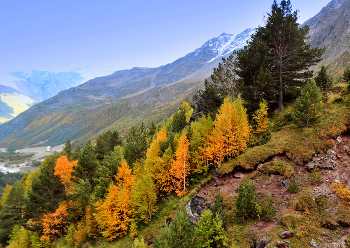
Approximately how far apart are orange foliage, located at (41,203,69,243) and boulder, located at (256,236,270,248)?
36750 millimetres

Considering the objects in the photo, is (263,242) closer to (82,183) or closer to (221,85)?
(82,183)

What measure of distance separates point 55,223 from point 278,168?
41.1 meters

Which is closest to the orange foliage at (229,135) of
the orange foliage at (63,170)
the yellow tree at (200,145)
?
the yellow tree at (200,145)

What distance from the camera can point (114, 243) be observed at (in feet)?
90.2

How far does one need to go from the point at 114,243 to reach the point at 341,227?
92.3ft

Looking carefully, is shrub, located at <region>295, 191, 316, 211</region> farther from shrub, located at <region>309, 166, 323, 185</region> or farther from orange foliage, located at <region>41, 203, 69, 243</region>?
orange foliage, located at <region>41, 203, 69, 243</region>

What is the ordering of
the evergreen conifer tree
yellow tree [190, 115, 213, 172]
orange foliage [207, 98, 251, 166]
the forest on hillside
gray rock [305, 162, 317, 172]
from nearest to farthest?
the forest on hillside → gray rock [305, 162, 317, 172] → the evergreen conifer tree → orange foliage [207, 98, 251, 166] → yellow tree [190, 115, 213, 172]

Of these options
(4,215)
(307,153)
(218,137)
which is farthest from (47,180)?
(307,153)

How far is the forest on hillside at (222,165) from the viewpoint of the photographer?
17922mm

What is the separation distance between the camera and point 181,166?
2798 cm

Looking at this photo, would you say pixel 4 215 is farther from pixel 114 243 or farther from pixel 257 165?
pixel 257 165

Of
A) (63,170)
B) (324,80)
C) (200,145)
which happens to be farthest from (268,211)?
(63,170)

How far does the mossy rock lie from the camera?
1964 cm

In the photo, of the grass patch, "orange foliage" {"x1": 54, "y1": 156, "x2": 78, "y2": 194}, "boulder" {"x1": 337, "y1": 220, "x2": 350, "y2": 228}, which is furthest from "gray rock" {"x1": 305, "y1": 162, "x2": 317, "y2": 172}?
"orange foliage" {"x1": 54, "y1": 156, "x2": 78, "y2": 194}
